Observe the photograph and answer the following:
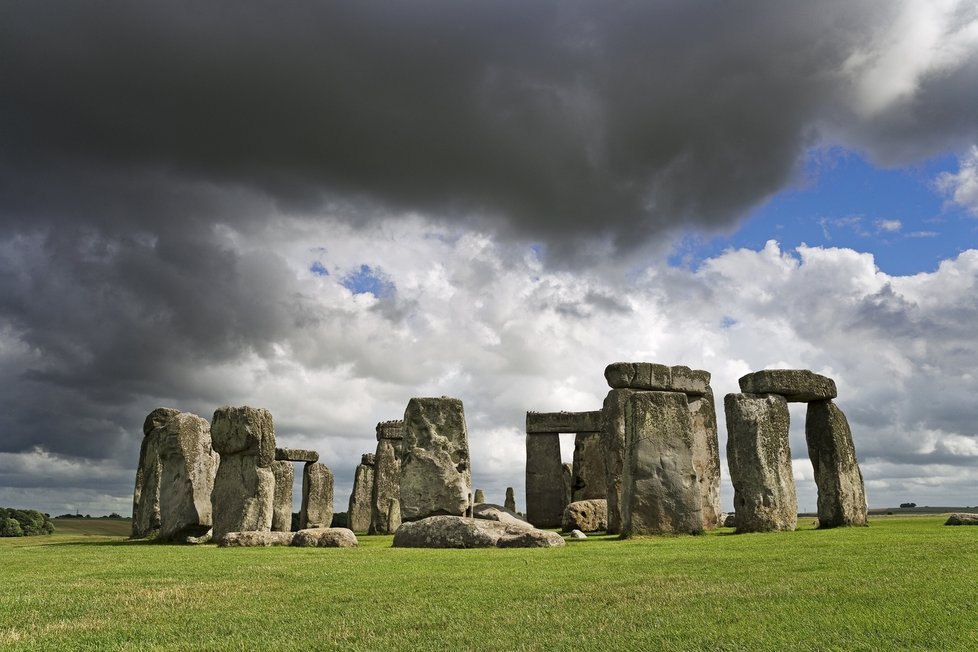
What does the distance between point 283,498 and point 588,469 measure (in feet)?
33.7

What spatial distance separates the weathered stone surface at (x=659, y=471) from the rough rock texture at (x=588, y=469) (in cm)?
1115

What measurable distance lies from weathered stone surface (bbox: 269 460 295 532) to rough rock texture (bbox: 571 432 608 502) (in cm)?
958

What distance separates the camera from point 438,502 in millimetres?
16859

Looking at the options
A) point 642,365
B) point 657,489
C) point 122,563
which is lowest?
point 122,563

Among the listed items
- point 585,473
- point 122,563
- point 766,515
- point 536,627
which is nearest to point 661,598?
point 536,627

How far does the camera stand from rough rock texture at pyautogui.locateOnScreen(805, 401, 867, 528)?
1662cm

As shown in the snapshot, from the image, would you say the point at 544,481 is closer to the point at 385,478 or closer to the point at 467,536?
the point at 385,478

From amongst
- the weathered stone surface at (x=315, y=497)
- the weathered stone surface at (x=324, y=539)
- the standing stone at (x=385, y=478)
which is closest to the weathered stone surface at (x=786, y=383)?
the weathered stone surface at (x=324, y=539)

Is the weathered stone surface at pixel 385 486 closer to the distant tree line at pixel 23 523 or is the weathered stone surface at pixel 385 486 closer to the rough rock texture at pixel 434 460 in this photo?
→ the rough rock texture at pixel 434 460

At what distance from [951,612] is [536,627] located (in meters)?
2.96

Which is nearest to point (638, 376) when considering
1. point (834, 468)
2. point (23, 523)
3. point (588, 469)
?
point (834, 468)

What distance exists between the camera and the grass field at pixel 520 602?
5035 millimetres

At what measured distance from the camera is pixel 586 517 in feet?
66.6

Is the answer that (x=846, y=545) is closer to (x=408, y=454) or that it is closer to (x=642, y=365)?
(x=642, y=365)
